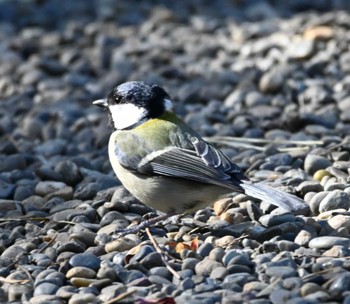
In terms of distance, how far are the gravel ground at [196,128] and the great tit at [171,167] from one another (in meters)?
0.18

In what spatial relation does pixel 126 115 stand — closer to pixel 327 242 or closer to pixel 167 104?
pixel 167 104

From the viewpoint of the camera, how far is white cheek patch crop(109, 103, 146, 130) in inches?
195

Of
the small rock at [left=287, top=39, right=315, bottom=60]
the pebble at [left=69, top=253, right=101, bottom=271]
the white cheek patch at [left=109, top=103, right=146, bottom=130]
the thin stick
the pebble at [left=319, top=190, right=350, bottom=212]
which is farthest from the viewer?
the small rock at [left=287, top=39, right=315, bottom=60]

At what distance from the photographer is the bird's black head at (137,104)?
16.3 ft

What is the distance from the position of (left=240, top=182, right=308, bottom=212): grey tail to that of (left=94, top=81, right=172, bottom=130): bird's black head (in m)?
0.91

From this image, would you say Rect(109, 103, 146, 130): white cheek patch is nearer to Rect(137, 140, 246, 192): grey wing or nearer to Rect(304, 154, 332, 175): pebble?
Rect(137, 140, 246, 192): grey wing

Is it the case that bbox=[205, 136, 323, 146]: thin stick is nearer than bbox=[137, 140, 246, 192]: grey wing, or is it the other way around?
bbox=[137, 140, 246, 192]: grey wing

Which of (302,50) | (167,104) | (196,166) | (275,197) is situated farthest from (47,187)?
(302,50)

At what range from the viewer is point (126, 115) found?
5.00 m

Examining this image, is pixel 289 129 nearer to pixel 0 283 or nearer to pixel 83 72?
pixel 83 72

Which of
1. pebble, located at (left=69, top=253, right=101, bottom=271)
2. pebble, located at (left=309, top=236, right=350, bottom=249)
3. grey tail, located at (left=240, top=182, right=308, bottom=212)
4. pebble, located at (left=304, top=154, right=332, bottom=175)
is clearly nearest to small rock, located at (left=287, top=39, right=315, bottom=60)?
pebble, located at (left=304, top=154, right=332, bottom=175)

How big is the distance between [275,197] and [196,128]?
2366 millimetres

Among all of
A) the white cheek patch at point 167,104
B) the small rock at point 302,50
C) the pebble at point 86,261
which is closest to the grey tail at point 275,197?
the pebble at point 86,261

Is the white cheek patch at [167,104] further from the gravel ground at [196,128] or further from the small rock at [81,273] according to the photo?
the small rock at [81,273]
